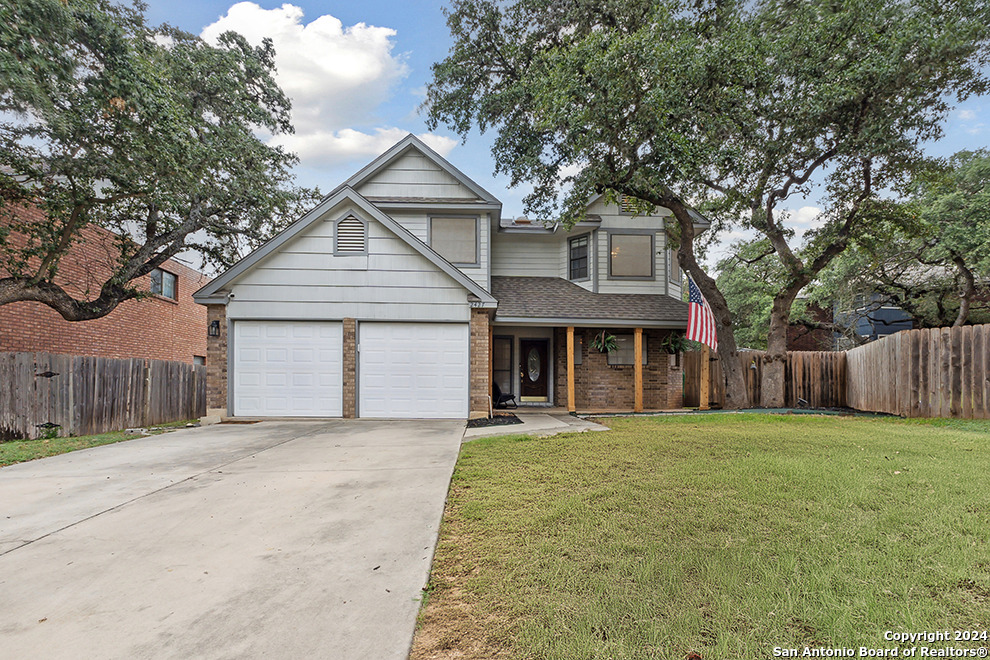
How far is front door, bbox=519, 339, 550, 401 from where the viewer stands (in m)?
14.0

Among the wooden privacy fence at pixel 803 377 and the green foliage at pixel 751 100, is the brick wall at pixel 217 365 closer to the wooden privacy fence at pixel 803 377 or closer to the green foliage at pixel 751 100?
the green foliage at pixel 751 100

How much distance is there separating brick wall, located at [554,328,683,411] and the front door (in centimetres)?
63

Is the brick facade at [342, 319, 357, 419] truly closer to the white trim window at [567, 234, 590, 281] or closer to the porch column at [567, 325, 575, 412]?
the porch column at [567, 325, 575, 412]

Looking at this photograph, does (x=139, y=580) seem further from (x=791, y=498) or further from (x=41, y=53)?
(x=41, y=53)

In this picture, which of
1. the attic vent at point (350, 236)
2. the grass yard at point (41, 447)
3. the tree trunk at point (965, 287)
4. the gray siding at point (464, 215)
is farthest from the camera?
the tree trunk at point (965, 287)

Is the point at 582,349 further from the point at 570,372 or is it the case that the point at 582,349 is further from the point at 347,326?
the point at 347,326

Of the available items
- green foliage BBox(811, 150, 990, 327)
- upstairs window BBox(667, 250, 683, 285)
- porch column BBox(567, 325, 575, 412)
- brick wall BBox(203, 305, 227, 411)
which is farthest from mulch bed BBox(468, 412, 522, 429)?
green foliage BBox(811, 150, 990, 327)

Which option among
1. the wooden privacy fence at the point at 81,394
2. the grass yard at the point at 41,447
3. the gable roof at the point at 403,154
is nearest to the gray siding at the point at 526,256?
the gable roof at the point at 403,154

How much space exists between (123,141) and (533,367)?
36.8 feet

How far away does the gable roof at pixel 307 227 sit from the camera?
10.2 metres

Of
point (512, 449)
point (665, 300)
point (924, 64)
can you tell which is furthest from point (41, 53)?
point (924, 64)

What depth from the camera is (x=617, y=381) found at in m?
13.4

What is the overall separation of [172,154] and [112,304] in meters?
4.95

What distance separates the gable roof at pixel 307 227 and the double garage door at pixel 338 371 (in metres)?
0.99
